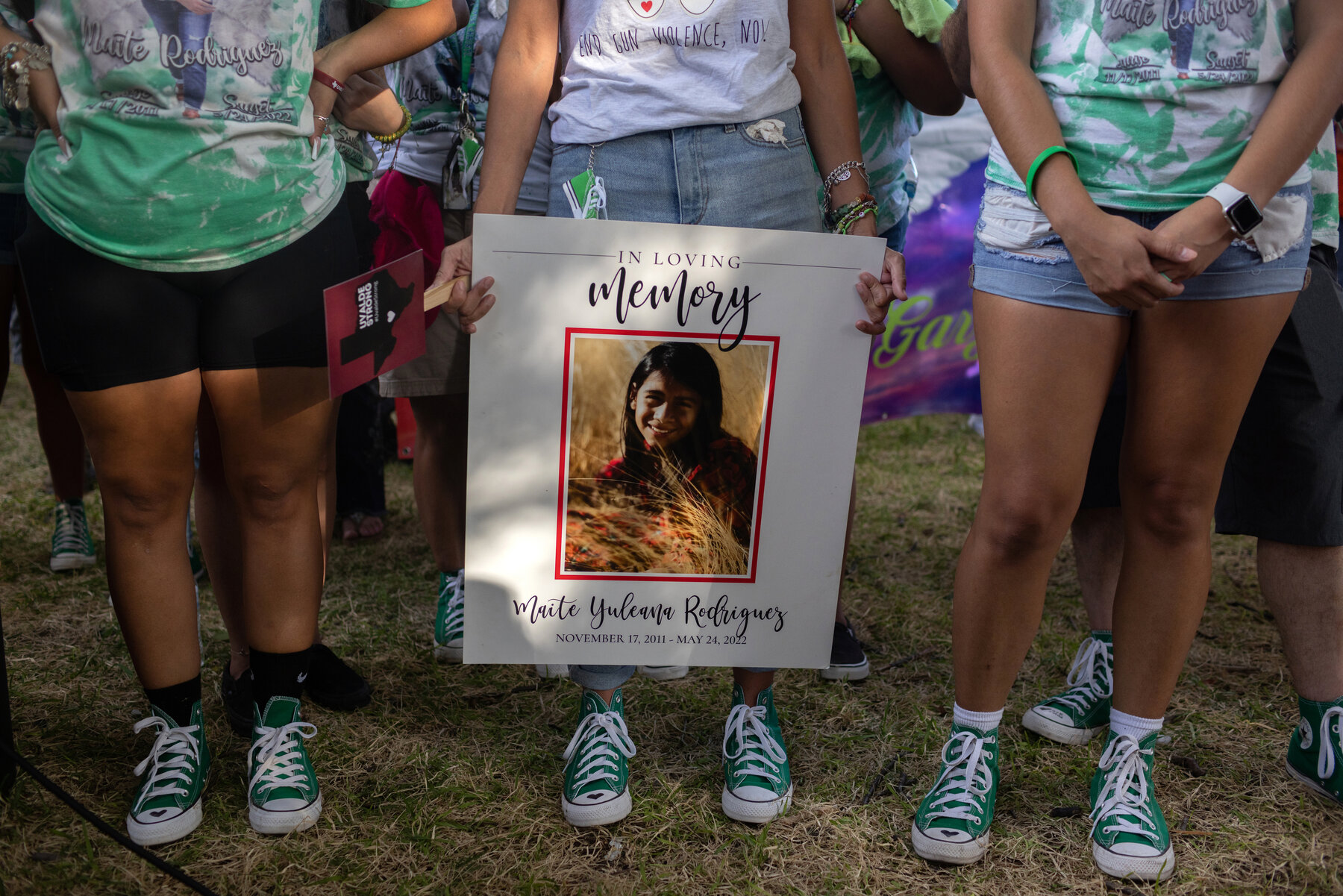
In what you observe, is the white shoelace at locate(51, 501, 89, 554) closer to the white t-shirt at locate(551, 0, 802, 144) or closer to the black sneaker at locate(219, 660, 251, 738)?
the black sneaker at locate(219, 660, 251, 738)

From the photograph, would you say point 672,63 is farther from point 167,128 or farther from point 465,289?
point 167,128

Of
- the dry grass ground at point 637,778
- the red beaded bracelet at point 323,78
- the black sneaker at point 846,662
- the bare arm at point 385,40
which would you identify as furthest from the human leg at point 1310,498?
the red beaded bracelet at point 323,78

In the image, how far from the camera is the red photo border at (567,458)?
4.98 feet

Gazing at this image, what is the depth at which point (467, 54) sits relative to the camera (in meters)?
2.13

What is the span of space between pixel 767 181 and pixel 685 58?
22 centimetres

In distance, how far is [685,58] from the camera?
1.47 meters

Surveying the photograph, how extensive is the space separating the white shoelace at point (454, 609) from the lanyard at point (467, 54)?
1.04 m

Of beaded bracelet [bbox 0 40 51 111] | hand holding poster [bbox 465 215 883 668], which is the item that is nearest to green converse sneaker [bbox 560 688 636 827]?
hand holding poster [bbox 465 215 883 668]

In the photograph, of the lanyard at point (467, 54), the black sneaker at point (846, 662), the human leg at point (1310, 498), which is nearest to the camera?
the human leg at point (1310, 498)

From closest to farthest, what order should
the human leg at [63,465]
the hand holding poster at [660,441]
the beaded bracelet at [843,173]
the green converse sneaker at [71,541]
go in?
the hand holding poster at [660,441], the beaded bracelet at [843,173], the human leg at [63,465], the green converse sneaker at [71,541]

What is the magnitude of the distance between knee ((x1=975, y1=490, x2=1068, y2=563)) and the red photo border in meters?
0.35

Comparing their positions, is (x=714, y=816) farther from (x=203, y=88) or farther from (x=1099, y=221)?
(x=203, y=88)

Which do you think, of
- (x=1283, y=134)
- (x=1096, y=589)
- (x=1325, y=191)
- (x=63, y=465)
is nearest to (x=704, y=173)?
(x=1283, y=134)

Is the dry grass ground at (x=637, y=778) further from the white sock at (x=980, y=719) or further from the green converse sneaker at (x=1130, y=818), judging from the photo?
the white sock at (x=980, y=719)
